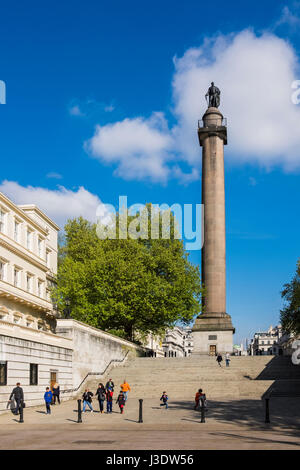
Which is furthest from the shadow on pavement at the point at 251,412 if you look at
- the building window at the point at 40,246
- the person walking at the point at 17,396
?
the building window at the point at 40,246

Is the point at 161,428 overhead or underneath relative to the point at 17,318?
underneath

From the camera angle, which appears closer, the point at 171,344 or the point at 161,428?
the point at 161,428

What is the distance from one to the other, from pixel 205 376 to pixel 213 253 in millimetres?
17046

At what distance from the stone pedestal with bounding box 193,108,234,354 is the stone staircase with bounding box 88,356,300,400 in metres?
4.80

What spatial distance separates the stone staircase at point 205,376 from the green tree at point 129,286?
6.26 metres

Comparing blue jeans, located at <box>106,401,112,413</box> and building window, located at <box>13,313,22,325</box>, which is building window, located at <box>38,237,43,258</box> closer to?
building window, located at <box>13,313,22,325</box>

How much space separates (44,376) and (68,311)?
24.8 m

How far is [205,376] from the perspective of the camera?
35812 millimetres

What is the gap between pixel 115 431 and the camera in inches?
713

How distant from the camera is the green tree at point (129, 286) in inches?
1922

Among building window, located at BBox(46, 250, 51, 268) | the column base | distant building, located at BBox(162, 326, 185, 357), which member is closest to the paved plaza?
the column base

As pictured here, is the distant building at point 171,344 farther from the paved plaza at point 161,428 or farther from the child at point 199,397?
the child at point 199,397

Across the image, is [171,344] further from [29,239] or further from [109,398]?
[109,398]

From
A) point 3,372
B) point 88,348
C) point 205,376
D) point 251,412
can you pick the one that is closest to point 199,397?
point 251,412
